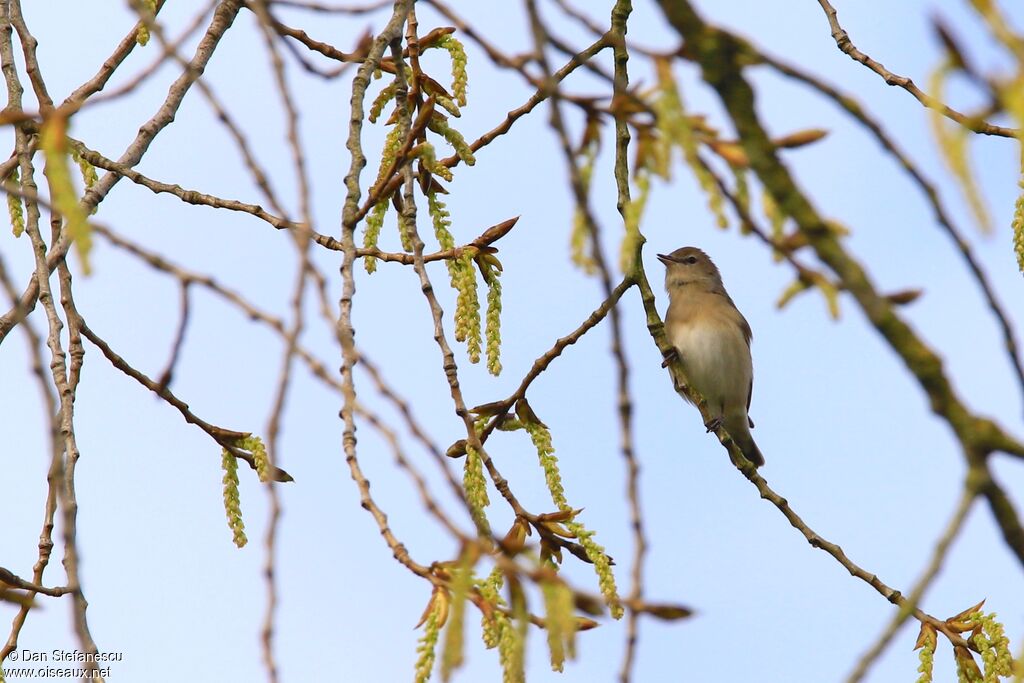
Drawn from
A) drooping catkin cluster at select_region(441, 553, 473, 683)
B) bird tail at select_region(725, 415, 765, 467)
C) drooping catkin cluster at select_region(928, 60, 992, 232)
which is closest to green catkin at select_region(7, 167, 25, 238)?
drooping catkin cluster at select_region(441, 553, 473, 683)

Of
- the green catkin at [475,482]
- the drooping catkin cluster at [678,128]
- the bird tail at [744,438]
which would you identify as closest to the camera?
the drooping catkin cluster at [678,128]

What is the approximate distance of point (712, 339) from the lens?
8.45 meters

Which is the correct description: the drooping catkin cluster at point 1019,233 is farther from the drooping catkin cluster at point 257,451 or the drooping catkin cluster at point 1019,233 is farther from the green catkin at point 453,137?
the drooping catkin cluster at point 257,451

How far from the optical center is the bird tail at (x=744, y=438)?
9086mm

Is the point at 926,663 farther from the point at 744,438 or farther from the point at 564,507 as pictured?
the point at 744,438

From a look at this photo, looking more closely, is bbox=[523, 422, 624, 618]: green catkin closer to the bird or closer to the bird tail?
the bird

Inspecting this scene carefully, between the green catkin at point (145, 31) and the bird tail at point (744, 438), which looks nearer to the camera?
the green catkin at point (145, 31)

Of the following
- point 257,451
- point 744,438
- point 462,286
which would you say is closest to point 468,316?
point 462,286

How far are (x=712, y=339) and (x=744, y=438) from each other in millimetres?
1124

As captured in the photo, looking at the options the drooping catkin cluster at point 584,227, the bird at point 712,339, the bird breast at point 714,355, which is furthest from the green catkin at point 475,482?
the bird breast at point 714,355

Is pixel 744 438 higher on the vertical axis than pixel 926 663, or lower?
higher

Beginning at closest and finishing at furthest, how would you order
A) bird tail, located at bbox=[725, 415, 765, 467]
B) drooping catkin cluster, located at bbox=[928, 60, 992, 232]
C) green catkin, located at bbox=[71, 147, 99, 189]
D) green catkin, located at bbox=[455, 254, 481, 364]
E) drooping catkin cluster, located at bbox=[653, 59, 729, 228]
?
drooping catkin cluster, located at bbox=[928, 60, 992, 232] < drooping catkin cluster, located at bbox=[653, 59, 729, 228] < green catkin, located at bbox=[455, 254, 481, 364] < green catkin, located at bbox=[71, 147, 99, 189] < bird tail, located at bbox=[725, 415, 765, 467]

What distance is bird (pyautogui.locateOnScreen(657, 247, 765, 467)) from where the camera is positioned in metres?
8.42

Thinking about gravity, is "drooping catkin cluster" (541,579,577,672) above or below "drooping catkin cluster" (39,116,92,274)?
below
